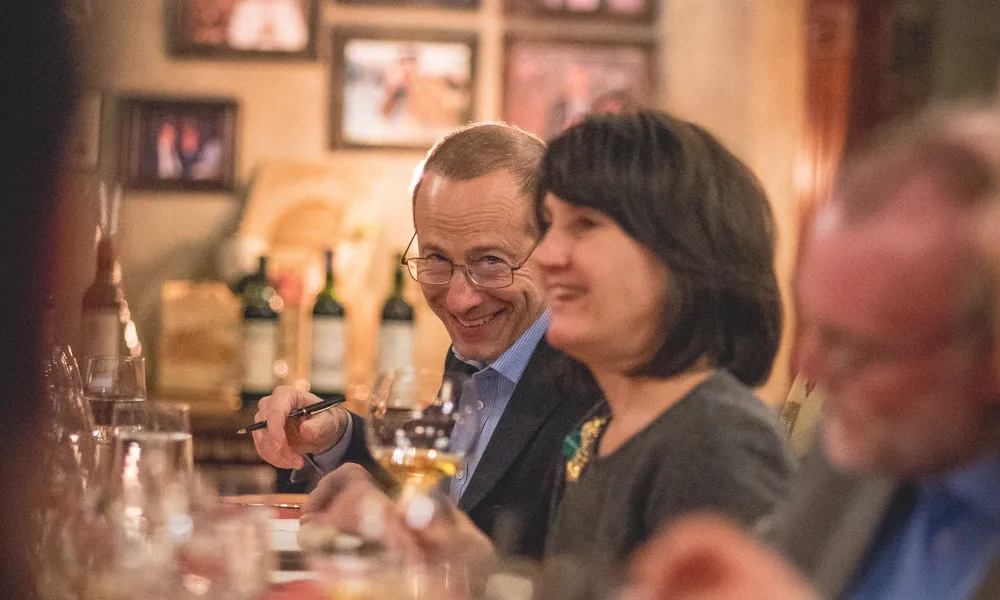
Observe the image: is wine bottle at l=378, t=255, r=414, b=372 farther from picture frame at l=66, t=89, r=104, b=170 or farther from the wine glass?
the wine glass

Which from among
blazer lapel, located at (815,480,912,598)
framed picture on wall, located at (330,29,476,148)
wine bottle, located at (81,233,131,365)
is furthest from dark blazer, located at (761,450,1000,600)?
framed picture on wall, located at (330,29,476,148)

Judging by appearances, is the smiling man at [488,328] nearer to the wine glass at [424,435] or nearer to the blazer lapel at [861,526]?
the wine glass at [424,435]

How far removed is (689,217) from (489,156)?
0.81 meters

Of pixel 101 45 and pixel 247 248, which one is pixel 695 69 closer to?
Answer: pixel 247 248

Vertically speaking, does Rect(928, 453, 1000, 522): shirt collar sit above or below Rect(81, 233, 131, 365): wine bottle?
above

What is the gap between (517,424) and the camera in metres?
1.74

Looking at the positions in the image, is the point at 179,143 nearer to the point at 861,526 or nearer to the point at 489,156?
the point at 489,156

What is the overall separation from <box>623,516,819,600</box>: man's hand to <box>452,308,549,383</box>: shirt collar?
1159 millimetres

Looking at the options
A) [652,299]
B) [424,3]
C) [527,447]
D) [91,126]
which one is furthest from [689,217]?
[91,126]

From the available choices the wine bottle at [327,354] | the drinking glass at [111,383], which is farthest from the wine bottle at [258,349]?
the drinking glass at [111,383]

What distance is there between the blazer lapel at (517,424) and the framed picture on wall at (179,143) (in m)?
2.71

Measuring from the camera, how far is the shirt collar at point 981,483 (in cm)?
67

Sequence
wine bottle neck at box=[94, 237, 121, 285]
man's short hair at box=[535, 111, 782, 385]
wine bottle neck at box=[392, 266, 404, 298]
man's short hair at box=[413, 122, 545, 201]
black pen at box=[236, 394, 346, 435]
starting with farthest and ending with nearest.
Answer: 1. wine bottle neck at box=[392, 266, 404, 298]
2. wine bottle neck at box=[94, 237, 121, 285]
3. man's short hair at box=[413, 122, 545, 201]
4. black pen at box=[236, 394, 346, 435]
5. man's short hair at box=[535, 111, 782, 385]

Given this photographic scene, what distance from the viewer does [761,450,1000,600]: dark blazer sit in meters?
0.82
